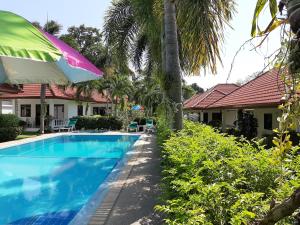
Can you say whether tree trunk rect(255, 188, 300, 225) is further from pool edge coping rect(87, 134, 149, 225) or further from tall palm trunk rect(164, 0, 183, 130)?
tall palm trunk rect(164, 0, 183, 130)

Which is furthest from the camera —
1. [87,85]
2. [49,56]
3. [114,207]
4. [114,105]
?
[114,105]

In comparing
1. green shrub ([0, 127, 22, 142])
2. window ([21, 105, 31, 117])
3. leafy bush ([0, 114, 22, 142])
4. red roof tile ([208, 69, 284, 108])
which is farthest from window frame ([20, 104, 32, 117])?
red roof tile ([208, 69, 284, 108])

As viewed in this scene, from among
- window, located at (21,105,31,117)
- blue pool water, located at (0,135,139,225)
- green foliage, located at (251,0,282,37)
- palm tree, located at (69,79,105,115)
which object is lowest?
blue pool water, located at (0,135,139,225)

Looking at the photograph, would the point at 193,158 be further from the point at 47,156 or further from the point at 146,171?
the point at 47,156

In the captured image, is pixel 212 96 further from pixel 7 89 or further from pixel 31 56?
pixel 31 56

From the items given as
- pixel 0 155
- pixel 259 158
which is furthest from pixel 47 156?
pixel 259 158

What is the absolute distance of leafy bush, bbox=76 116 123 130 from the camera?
3594 cm

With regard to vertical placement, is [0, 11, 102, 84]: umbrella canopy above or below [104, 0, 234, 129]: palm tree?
below

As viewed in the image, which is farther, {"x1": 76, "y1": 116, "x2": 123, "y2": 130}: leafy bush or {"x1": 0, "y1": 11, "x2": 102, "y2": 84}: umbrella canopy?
{"x1": 76, "y1": 116, "x2": 123, "y2": 130}: leafy bush

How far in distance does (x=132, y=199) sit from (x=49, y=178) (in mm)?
6209

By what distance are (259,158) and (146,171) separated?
7.11m

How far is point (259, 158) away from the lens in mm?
4684

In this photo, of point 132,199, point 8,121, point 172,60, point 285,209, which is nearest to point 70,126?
point 8,121

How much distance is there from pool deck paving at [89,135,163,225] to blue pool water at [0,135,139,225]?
1022 mm
